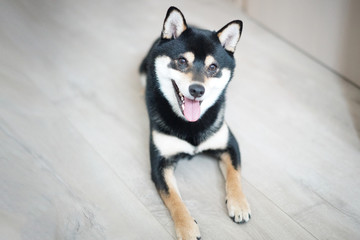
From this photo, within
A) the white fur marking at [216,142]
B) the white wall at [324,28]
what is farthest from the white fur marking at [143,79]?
the white wall at [324,28]

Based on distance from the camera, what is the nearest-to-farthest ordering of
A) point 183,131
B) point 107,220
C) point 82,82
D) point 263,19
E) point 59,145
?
1. point 107,220
2. point 183,131
3. point 59,145
4. point 82,82
5. point 263,19

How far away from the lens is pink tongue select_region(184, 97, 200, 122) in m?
1.63

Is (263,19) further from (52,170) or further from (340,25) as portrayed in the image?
(52,170)

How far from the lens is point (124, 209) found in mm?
1618

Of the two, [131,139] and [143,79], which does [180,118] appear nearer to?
[131,139]

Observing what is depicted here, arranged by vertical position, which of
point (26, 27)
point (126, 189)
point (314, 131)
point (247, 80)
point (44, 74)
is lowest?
point (314, 131)

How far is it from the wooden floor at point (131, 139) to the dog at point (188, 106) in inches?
3.1

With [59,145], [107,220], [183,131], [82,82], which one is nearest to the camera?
[107,220]

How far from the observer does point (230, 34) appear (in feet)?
5.34

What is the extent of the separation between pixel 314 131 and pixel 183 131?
33.1 inches

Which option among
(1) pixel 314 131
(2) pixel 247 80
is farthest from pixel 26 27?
(1) pixel 314 131

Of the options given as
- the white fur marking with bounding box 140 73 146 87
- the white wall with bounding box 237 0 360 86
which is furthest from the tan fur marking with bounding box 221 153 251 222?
the white wall with bounding box 237 0 360 86

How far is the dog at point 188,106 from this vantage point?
1.56 m

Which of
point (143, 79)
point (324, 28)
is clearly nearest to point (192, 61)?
point (143, 79)
